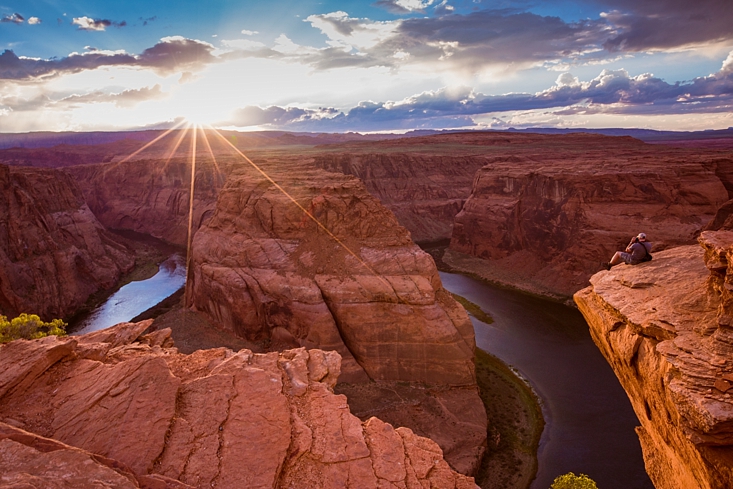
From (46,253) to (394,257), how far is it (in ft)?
136

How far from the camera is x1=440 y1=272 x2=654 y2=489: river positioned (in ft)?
77.6

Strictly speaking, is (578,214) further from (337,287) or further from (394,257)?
(337,287)

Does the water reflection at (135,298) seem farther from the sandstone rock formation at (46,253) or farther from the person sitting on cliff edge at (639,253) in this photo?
the person sitting on cliff edge at (639,253)

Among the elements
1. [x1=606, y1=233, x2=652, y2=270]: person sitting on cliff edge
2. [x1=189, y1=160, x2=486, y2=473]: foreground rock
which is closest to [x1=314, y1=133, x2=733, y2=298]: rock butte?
[x1=189, y1=160, x2=486, y2=473]: foreground rock

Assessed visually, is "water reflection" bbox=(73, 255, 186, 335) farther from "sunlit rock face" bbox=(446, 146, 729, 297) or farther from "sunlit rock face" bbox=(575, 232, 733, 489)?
"sunlit rock face" bbox=(575, 232, 733, 489)

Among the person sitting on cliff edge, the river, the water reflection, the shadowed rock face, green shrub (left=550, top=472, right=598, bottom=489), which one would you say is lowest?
the river

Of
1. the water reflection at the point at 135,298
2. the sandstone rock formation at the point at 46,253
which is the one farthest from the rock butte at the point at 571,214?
the sandstone rock formation at the point at 46,253

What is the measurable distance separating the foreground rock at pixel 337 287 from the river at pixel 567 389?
532 centimetres

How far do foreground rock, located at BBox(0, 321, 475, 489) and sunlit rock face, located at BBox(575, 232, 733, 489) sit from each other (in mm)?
4946

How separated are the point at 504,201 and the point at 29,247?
59853 mm

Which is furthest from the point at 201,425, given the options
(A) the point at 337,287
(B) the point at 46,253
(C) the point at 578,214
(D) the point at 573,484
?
(C) the point at 578,214

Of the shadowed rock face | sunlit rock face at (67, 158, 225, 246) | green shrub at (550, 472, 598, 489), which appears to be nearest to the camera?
green shrub at (550, 472, 598, 489)

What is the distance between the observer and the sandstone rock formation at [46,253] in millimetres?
42344

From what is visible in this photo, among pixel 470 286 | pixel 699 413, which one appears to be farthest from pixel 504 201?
pixel 699 413
